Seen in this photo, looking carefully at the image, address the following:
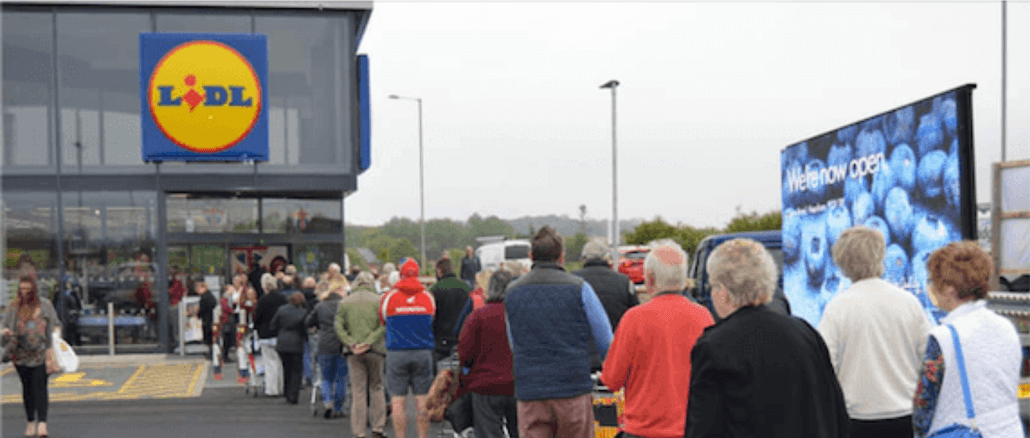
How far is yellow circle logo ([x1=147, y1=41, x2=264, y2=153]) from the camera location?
22.8m

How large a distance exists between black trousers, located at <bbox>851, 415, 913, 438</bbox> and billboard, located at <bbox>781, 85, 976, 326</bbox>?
4.22 ft

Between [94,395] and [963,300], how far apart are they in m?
14.7

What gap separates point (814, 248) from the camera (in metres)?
9.87

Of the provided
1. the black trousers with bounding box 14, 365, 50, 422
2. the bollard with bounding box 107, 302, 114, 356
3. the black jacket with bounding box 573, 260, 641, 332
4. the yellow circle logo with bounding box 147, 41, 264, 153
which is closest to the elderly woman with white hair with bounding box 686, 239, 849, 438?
the black jacket with bounding box 573, 260, 641, 332

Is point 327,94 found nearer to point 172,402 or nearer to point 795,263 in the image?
point 172,402

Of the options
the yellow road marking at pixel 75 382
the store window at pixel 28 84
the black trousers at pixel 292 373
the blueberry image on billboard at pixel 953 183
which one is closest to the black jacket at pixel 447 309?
the black trousers at pixel 292 373

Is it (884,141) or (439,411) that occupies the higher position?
(884,141)

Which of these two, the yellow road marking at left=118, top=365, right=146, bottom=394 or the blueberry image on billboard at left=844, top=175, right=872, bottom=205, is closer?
the blueberry image on billboard at left=844, top=175, right=872, bottom=205

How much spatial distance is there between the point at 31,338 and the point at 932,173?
925 cm

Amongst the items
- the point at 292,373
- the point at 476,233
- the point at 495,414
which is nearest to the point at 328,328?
the point at 292,373

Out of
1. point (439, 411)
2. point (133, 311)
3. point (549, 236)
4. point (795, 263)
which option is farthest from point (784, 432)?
point (133, 311)

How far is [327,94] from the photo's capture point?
24312mm

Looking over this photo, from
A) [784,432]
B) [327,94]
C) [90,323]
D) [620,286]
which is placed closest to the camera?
[784,432]

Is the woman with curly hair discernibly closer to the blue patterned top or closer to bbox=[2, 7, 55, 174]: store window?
the blue patterned top
